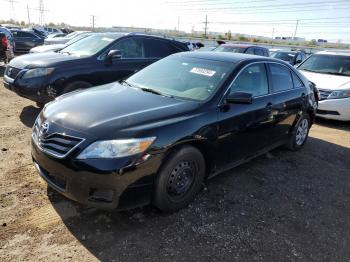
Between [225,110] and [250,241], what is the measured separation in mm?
1480

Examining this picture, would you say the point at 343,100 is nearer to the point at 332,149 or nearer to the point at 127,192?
the point at 332,149

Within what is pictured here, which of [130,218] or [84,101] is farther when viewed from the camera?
[84,101]

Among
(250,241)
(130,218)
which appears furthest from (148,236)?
(250,241)

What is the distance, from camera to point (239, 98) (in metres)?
3.86

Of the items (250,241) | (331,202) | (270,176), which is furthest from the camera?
(270,176)

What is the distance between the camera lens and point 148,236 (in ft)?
10.4

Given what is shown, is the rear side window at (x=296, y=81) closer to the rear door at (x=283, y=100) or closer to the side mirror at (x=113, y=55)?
the rear door at (x=283, y=100)

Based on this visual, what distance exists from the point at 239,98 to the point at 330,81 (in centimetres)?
569

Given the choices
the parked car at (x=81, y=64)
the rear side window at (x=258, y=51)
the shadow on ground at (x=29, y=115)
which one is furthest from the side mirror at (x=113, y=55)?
the rear side window at (x=258, y=51)

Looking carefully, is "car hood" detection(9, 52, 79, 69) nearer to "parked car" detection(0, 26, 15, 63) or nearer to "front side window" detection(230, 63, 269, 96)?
"front side window" detection(230, 63, 269, 96)

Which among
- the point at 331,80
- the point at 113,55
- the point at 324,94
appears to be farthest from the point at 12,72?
the point at 331,80

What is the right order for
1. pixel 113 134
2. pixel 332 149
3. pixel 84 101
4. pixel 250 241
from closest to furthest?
pixel 113 134, pixel 250 241, pixel 84 101, pixel 332 149

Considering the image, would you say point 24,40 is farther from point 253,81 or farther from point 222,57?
point 253,81

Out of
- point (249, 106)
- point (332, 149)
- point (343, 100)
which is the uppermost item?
point (249, 106)
